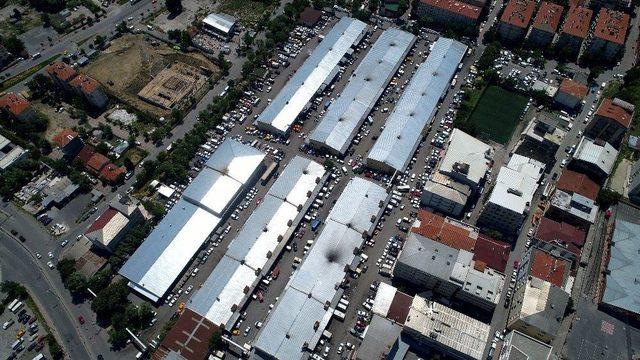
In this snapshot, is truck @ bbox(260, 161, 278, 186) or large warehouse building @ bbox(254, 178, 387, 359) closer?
large warehouse building @ bbox(254, 178, 387, 359)

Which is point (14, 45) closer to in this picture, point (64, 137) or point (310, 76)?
point (64, 137)

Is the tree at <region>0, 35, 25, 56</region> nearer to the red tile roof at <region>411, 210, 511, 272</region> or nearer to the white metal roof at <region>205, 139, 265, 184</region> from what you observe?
the white metal roof at <region>205, 139, 265, 184</region>

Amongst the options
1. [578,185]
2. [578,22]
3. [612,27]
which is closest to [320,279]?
[578,185]

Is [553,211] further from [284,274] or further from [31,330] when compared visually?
[31,330]

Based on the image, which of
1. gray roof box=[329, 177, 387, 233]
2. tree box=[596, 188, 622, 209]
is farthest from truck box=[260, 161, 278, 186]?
tree box=[596, 188, 622, 209]

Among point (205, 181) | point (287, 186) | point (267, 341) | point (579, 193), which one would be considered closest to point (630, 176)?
point (579, 193)
